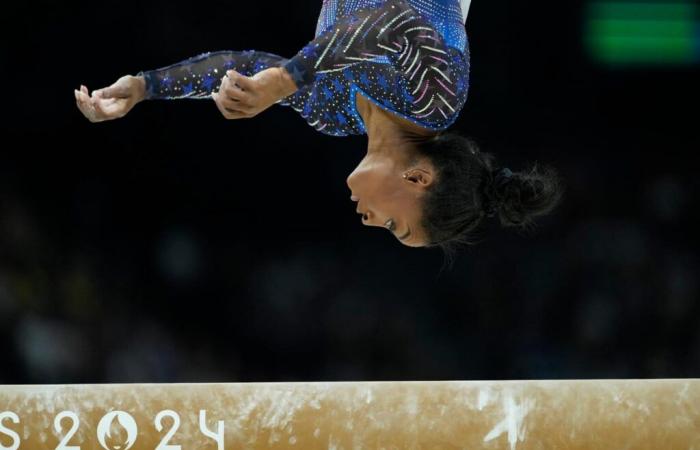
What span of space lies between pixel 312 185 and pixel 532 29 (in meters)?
1.22

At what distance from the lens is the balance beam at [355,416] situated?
3115 millimetres

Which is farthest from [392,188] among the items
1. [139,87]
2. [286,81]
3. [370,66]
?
[139,87]

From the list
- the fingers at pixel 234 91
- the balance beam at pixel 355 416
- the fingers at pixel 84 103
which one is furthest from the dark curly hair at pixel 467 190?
the balance beam at pixel 355 416

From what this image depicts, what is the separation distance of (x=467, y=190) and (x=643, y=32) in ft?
6.45

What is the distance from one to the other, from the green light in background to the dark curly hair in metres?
1.72

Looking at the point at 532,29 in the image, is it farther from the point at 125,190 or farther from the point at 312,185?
the point at 125,190

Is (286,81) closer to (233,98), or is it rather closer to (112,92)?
(233,98)

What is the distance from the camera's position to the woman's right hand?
2219mm

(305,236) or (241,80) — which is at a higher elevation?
(241,80)

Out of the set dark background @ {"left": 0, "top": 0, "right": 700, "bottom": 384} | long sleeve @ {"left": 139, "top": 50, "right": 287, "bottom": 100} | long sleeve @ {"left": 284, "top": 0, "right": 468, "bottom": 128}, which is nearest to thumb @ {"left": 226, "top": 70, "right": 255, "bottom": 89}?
long sleeve @ {"left": 284, "top": 0, "right": 468, "bottom": 128}

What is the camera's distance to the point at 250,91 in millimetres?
1863

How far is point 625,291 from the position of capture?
4051mm

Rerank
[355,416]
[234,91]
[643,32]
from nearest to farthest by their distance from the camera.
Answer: [234,91]
[355,416]
[643,32]

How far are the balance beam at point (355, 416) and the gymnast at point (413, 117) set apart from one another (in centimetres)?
98
